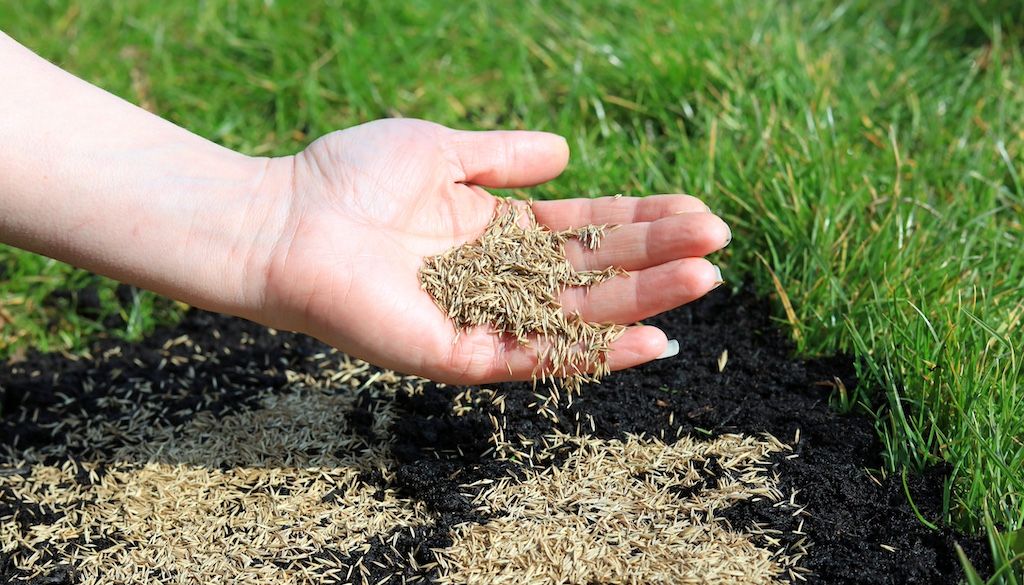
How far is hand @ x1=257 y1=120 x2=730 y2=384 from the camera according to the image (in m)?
2.53

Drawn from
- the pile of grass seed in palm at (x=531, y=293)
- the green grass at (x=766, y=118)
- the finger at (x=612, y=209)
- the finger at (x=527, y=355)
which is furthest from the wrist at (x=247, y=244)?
the green grass at (x=766, y=118)

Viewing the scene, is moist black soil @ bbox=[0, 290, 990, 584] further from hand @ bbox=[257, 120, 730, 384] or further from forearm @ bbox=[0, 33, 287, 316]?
forearm @ bbox=[0, 33, 287, 316]

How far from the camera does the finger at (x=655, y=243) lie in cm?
250

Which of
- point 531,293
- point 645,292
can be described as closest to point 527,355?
point 531,293

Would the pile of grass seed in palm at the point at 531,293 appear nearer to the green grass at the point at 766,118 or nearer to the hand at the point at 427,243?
the hand at the point at 427,243

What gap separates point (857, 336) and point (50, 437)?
2.57 metres

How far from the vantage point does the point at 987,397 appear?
247 centimetres

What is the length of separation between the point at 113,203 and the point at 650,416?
1.70 meters

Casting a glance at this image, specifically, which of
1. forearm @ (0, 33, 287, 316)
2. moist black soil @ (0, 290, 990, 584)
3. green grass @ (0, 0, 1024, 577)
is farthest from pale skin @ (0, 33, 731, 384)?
green grass @ (0, 0, 1024, 577)

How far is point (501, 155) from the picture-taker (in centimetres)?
288

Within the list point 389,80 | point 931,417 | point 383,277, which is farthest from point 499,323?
point 389,80

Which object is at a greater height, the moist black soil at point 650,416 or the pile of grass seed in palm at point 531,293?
the pile of grass seed in palm at point 531,293

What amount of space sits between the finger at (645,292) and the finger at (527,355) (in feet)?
0.25

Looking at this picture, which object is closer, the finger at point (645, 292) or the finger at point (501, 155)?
the finger at point (645, 292)
